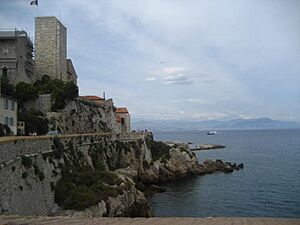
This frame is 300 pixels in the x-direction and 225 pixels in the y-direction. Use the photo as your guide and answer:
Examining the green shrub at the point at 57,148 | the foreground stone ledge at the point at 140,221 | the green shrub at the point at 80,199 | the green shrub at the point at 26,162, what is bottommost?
the green shrub at the point at 80,199

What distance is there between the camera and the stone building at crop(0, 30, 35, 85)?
138 ft

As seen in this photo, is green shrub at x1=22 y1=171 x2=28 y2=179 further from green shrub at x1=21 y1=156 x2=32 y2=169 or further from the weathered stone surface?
the weathered stone surface

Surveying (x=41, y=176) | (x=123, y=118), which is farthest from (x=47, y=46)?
(x=41, y=176)

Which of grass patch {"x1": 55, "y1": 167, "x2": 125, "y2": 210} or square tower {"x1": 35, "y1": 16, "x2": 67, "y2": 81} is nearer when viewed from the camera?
grass patch {"x1": 55, "y1": 167, "x2": 125, "y2": 210}

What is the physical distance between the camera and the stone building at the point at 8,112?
28.4 m

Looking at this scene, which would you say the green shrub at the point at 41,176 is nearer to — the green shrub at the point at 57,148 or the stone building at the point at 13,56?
the green shrub at the point at 57,148

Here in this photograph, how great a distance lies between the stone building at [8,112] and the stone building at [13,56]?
1262 cm

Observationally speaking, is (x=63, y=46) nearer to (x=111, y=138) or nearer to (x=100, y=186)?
(x=111, y=138)

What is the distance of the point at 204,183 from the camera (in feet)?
152

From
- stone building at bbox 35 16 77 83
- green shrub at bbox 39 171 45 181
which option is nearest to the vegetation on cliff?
green shrub at bbox 39 171 45 181

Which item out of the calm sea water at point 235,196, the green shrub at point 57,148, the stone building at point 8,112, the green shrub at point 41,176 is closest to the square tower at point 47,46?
the stone building at point 8,112

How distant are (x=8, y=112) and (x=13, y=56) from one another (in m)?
15.1

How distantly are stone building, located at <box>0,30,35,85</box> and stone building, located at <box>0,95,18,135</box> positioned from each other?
12.6 meters

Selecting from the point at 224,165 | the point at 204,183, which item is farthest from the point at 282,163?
the point at 204,183
